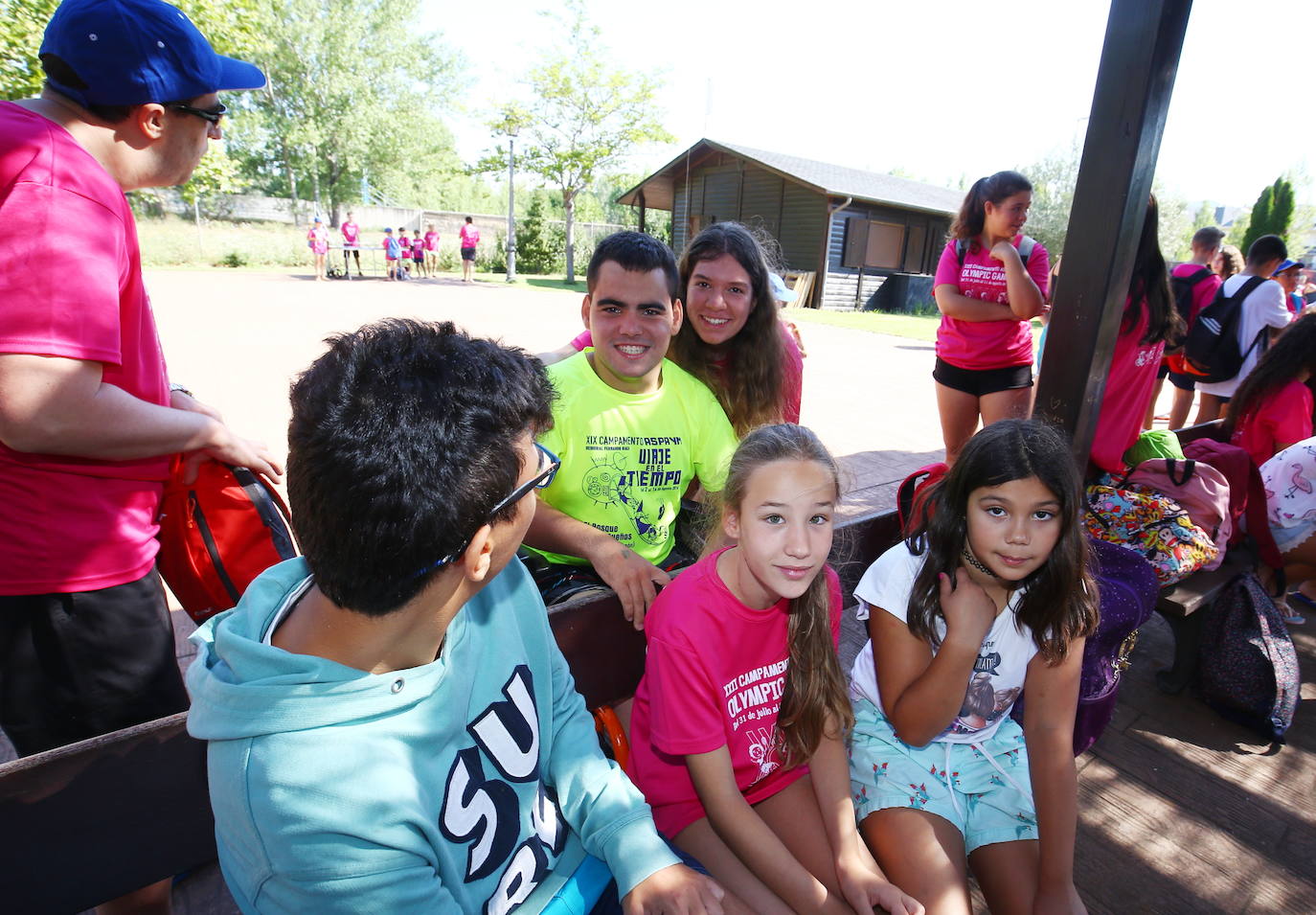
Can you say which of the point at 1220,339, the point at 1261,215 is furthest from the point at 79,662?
the point at 1261,215

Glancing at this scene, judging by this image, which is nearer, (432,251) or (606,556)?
(606,556)

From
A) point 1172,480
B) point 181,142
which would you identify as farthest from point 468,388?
point 1172,480

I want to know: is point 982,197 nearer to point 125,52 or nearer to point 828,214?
point 125,52

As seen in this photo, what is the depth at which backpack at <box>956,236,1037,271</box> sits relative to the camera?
3.62m

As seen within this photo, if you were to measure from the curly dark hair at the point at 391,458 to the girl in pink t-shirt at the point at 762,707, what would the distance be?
30.0 inches

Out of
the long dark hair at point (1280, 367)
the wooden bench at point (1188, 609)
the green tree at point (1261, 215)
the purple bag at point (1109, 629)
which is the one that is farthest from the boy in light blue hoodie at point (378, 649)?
the green tree at point (1261, 215)

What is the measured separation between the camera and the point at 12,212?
1229 millimetres

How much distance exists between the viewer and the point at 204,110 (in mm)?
1545

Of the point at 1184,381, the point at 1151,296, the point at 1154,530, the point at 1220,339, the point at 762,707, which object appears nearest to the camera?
the point at 762,707

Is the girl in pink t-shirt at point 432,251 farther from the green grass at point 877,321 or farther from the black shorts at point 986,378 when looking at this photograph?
the black shorts at point 986,378

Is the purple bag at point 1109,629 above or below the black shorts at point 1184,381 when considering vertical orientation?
below

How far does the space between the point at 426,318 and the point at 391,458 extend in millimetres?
1983

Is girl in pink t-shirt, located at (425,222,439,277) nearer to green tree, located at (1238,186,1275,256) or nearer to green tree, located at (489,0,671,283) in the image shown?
green tree, located at (489,0,671,283)

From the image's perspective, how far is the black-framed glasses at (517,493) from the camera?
979 mm
